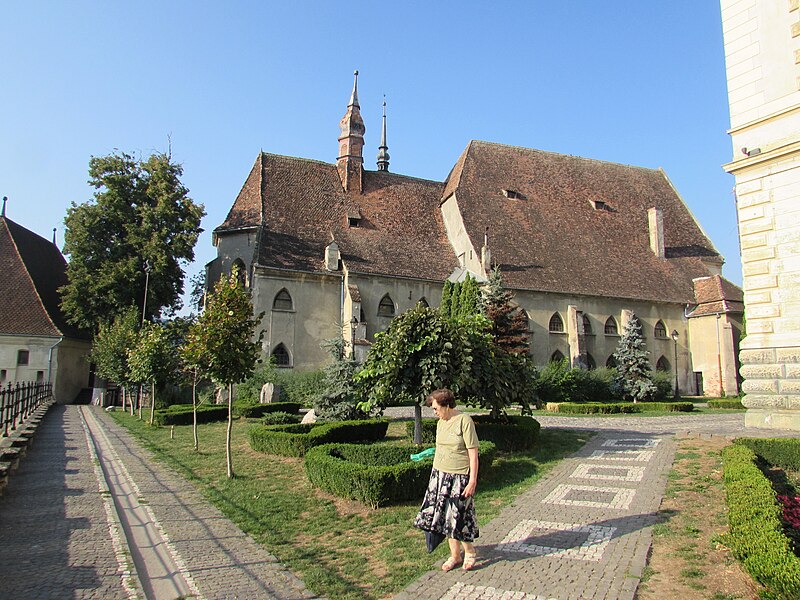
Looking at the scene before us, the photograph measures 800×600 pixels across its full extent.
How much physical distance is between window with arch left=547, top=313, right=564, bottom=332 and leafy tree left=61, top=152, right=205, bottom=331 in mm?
21707

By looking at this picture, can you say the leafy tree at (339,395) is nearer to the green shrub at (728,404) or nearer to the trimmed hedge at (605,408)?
the trimmed hedge at (605,408)

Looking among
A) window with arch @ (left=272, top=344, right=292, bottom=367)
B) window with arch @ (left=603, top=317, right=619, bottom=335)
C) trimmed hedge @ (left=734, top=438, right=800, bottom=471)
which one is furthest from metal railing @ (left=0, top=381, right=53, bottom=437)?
window with arch @ (left=603, top=317, right=619, bottom=335)

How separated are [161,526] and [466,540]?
15.2 feet

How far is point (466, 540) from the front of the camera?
6477 millimetres

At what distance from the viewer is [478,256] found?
111ft

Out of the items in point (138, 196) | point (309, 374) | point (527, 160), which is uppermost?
point (527, 160)

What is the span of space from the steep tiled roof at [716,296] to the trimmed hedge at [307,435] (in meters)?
27.1

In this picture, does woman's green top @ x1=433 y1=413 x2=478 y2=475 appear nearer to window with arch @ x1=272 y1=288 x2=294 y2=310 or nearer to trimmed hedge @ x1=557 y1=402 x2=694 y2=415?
trimmed hedge @ x1=557 y1=402 x2=694 y2=415

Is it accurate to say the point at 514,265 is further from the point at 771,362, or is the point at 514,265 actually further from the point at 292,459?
the point at 292,459

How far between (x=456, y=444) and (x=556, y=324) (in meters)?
29.3

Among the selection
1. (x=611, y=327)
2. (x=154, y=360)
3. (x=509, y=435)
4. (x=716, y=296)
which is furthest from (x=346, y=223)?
(x=509, y=435)

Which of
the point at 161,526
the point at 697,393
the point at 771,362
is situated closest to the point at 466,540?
the point at 161,526

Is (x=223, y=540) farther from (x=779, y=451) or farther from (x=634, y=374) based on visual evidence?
(x=634, y=374)

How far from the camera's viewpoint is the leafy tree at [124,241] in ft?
116
